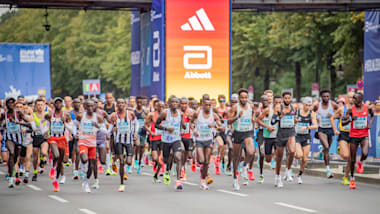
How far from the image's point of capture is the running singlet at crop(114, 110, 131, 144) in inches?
682

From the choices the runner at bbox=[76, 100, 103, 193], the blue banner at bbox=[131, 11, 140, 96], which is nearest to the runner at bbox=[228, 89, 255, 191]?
the runner at bbox=[76, 100, 103, 193]

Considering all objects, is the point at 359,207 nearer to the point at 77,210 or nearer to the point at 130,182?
the point at 77,210

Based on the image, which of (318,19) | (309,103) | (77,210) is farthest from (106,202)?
(318,19)

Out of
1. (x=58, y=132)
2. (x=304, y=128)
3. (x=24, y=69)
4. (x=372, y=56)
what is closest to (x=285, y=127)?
(x=304, y=128)

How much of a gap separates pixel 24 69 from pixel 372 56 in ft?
46.6

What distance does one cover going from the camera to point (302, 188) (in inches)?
666

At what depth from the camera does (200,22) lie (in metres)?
27.8

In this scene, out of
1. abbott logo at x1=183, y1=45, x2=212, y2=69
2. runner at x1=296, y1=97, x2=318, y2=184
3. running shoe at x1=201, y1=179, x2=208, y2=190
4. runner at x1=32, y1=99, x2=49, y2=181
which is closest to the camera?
running shoe at x1=201, y1=179, x2=208, y2=190

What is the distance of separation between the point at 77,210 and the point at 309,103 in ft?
27.3

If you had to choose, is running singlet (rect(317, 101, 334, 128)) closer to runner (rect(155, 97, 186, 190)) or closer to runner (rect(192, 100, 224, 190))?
runner (rect(192, 100, 224, 190))

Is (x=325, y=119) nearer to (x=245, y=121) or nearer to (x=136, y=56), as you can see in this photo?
(x=245, y=121)

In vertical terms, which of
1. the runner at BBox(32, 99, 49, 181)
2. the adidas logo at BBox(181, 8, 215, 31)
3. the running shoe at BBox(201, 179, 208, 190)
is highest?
the adidas logo at BBox(181, 8, 215, 31)

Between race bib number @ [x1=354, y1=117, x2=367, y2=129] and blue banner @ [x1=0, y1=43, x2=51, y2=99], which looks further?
blue banner @ [x1=0, y1=43, x2=51, y2=99]

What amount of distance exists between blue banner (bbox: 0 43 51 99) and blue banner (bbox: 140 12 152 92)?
5.29m
